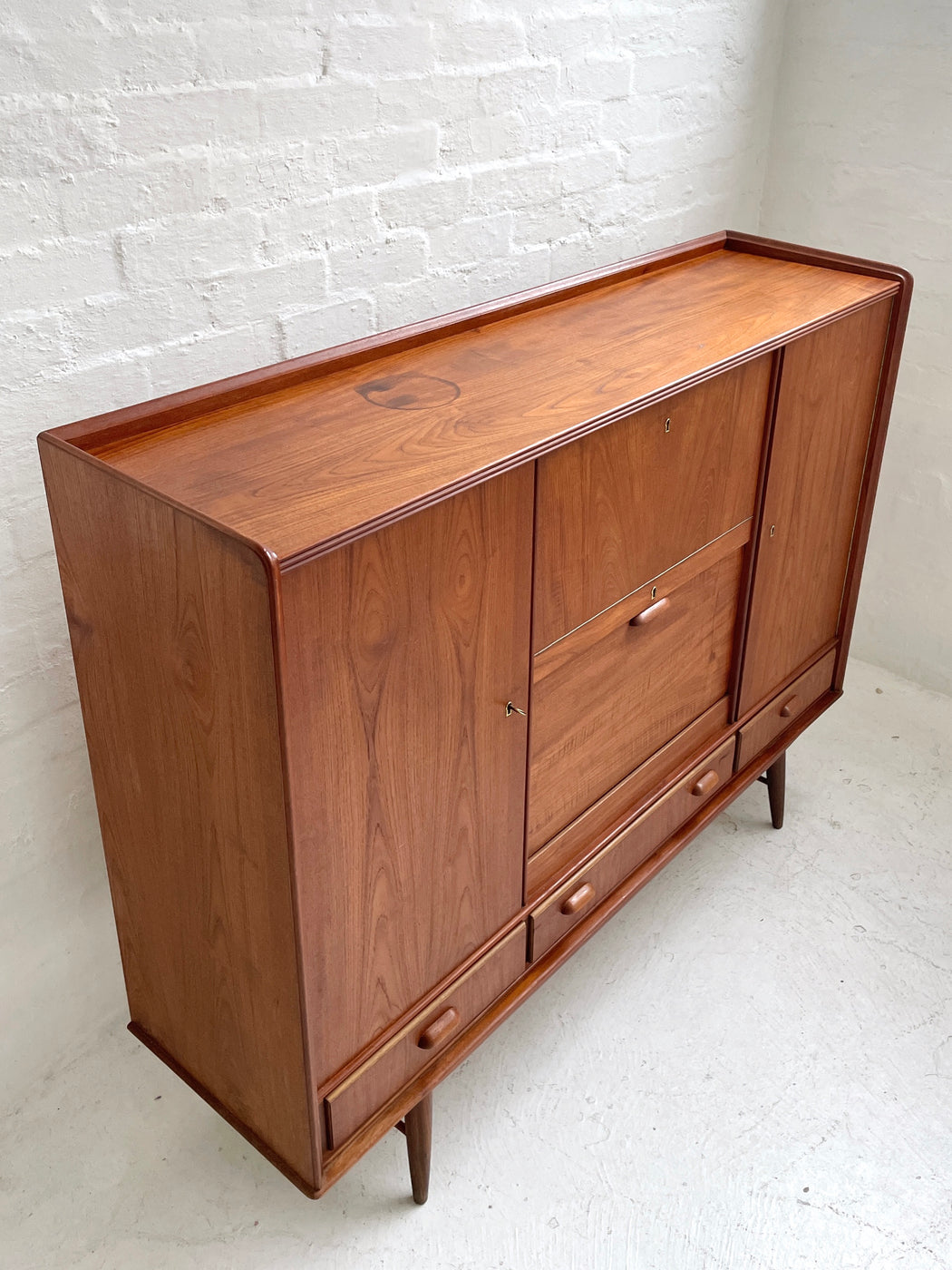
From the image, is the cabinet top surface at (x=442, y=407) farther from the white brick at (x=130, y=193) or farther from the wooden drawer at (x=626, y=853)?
the wooden drawer at (x=626, y=853)

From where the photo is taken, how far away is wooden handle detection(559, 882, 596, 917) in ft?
6.09

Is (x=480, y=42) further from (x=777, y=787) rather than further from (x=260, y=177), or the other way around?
(x=777, y=787)

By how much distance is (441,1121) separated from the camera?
196 cm

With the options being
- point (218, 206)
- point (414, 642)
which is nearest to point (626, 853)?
point (414, 642)

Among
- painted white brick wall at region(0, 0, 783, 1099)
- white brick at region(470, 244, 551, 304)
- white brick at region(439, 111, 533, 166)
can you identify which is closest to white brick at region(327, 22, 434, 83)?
painted white brick wall at region(0, 0, 783, 1099)

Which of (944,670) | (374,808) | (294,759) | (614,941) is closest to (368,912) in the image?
(374,808)

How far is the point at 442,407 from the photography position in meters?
1.54

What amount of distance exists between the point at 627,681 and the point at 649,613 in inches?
4.7

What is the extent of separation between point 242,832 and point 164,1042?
0.59 metres

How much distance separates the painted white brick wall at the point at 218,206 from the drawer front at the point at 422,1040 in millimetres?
641

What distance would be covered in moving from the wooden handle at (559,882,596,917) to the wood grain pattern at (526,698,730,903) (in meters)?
0.05

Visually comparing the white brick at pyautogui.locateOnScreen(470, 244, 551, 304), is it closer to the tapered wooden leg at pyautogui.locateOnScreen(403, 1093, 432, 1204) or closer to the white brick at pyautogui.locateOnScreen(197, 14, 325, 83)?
the white brick at pyautogui.locateOnScreen(197, 14, 325, 83)

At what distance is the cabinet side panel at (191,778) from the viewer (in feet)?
4.08

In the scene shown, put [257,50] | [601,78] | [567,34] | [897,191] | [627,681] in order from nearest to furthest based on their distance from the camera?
[257,50] < [627,681] < [567,34] < [601,78] < [897,191]
